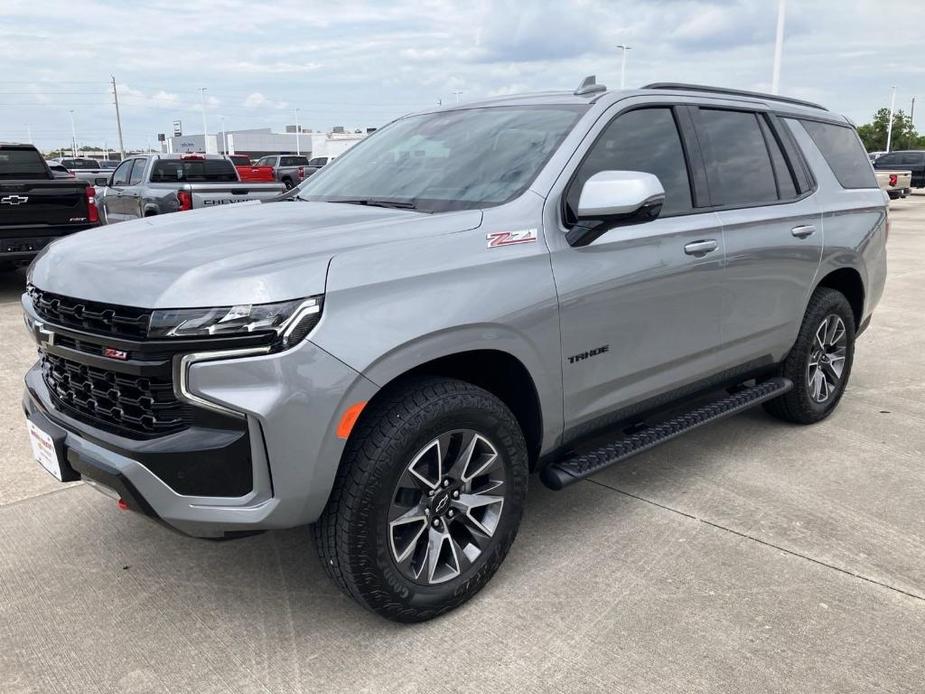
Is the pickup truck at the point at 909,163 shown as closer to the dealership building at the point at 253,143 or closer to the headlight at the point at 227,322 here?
the headlight at the point at 227,322

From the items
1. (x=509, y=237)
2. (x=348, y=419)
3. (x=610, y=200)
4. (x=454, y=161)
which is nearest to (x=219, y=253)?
(x=348, y=419)

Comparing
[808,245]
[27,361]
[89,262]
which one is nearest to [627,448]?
[808,245]

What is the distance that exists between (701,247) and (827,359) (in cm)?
175

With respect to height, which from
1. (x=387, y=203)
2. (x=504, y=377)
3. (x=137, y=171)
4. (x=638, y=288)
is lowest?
(x=504, y=377)

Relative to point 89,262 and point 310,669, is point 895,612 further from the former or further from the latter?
point 89,262

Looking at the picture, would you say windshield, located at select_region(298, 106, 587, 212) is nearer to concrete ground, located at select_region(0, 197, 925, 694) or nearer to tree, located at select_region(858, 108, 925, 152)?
concrete ground, located at select_region(0, 197, 925, 694)

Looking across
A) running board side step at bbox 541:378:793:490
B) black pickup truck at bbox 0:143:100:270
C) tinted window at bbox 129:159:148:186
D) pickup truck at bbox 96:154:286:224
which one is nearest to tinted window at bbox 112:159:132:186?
pickup truck at bbox 96:154:286:224

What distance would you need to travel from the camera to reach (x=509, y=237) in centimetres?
295

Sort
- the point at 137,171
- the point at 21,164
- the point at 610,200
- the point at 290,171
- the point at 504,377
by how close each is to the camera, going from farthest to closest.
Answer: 1. the point at 290,171
2. the point at 137,171
3. the point at 21,164
4. the point at 504,377
5. the point at 610,200

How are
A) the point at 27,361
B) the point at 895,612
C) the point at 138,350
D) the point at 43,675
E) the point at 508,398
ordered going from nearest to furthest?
the point at 138,350, the point at 43,675, the point at 895,612, the point at 508,398, the point at 27,361

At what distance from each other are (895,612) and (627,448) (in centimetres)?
116

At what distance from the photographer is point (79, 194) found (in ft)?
30.1

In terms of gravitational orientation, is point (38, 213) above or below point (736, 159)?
below

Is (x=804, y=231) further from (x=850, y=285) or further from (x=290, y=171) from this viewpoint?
(x=290, y=171)
